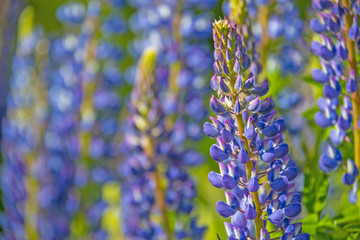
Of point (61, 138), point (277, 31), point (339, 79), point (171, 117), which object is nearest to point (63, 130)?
point (61, 138)

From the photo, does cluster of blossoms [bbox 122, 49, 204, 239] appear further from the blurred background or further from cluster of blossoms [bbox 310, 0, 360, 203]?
cluster of blossoms [bbox 310, 0, 360, 203]

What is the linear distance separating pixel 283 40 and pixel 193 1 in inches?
8.6


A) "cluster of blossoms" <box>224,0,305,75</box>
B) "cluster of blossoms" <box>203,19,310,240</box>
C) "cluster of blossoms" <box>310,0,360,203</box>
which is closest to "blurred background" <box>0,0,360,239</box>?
"cluster of blossoms" <box>224,0,305,75</box>

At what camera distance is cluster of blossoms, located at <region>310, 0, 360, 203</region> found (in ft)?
1.89

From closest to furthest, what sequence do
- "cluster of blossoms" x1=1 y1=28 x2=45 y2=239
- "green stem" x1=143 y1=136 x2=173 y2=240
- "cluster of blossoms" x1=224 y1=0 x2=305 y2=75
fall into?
1. "green stem" x1=143 y1=136 x2=173 y2=240
2. "cluster of blossoms" x1=224 y1=0 x2=305 y2=75
3. "cluster of blossoms" x1=1 y1=28 x2=45 y2=239

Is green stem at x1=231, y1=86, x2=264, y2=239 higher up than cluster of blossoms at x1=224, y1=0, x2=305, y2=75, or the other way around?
cluster of blossoms at x1=224, y1=0, x2=305, y2=75

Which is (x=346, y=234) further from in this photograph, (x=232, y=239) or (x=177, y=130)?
(x=177, y=130)

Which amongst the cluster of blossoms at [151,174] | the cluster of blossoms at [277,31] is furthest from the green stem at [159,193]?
the cluster of blossoms at [277,31]

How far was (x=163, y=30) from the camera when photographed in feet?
3.60

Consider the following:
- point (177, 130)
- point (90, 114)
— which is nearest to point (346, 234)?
point (177, 130)

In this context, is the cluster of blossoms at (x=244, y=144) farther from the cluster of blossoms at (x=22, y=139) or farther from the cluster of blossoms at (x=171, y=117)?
the cluster of blossoms at (x=22, y=139)

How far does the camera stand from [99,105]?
46.2 inches

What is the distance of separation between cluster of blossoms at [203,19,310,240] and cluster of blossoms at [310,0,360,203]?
0.34 feet

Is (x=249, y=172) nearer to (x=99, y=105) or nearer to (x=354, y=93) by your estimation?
(x=354, y=93)
